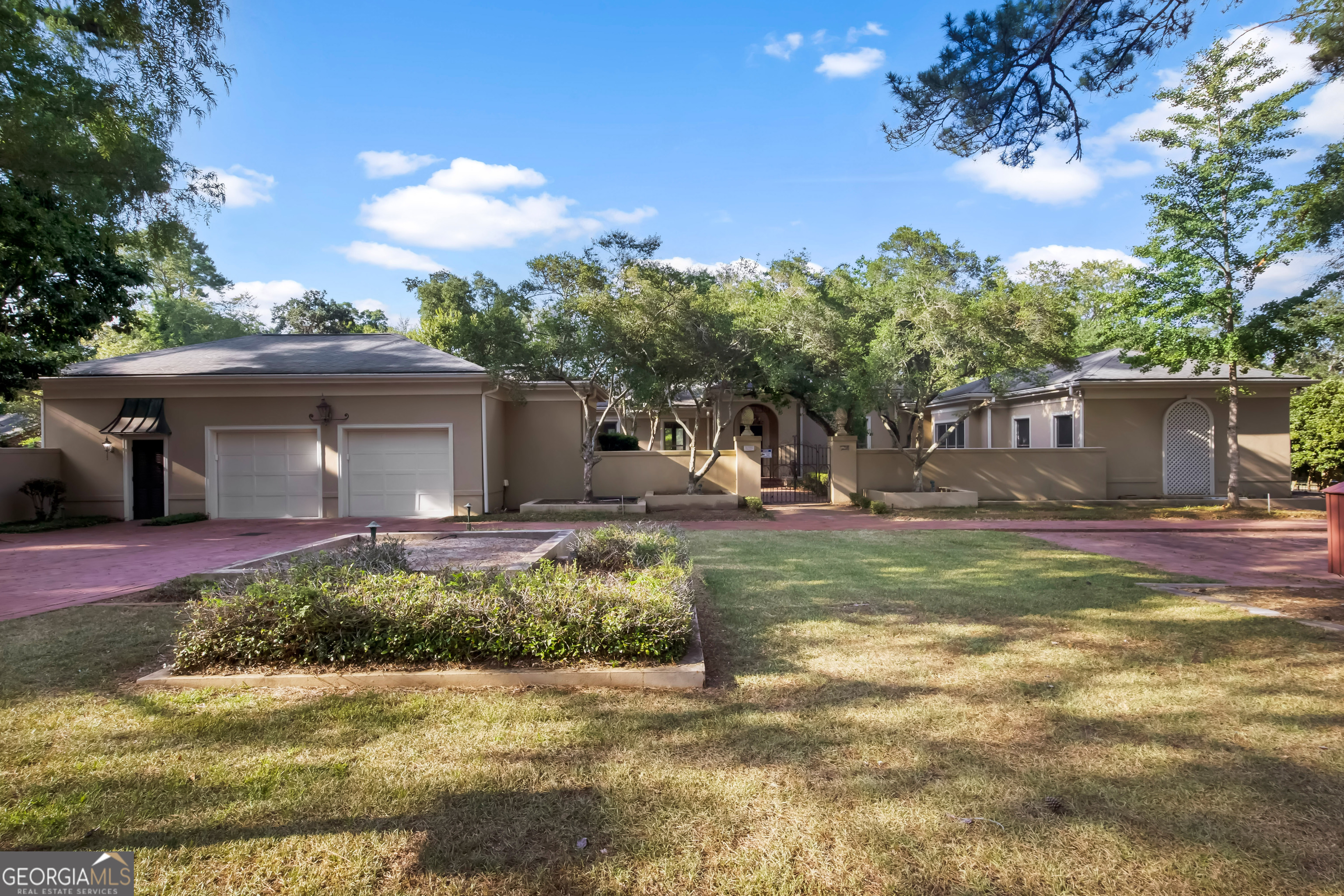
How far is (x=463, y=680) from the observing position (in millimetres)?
4570

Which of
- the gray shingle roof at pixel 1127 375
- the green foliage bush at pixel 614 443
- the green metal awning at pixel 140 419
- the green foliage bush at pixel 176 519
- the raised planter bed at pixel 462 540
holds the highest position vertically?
the gray shingle roof at pixel 1127 375

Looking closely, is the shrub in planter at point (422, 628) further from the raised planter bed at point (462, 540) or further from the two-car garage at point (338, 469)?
the two-car garage at point (338, 469)

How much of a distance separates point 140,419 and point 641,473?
11.5 metres

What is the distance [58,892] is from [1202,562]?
1170 cm

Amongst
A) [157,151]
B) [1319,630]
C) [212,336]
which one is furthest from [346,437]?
[212,336]

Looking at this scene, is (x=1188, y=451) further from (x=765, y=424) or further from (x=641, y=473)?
(x=641, y=473)

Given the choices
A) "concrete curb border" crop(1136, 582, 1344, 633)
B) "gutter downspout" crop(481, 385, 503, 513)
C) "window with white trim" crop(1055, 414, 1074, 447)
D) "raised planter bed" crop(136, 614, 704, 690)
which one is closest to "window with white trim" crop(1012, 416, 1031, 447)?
"window with white trim" crop(1055, 414, 1074, 447)

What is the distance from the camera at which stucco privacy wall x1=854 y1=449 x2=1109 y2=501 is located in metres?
18.5

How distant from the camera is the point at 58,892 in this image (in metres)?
2.61

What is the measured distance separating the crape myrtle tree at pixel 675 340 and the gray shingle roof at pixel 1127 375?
6.74 meters

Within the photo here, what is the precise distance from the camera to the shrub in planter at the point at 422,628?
478 cm

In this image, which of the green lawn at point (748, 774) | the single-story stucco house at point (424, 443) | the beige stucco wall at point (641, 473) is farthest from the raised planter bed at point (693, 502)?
the green lawn at point (748, 774)

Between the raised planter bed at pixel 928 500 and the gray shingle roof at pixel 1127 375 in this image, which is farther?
the gray shingle roof at pixel 1127 375

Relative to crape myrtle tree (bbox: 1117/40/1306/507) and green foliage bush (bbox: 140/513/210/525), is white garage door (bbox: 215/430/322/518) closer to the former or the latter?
green foliage bush (bbox: 140/513/210/525)
